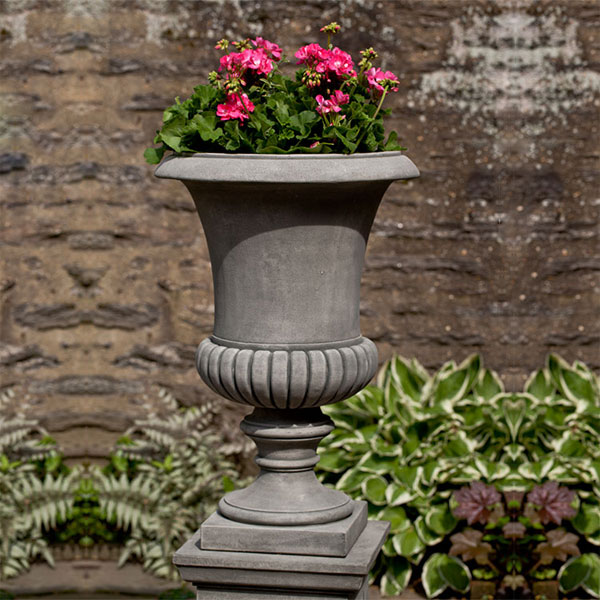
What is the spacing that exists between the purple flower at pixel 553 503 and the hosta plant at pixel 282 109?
86.8 inches

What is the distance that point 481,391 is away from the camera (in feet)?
17.3

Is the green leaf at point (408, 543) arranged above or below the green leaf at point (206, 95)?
below

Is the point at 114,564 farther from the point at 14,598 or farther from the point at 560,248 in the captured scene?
the point at 560,248

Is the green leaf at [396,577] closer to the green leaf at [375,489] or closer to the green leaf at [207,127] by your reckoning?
the green leaf at [375,489]

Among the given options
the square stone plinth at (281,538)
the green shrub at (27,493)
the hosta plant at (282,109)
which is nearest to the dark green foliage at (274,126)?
the hosta plant at (282,109)

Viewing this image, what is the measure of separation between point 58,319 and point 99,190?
71 cm

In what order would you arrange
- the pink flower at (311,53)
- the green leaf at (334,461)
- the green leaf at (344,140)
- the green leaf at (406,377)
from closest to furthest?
1. the green leaf at (344,140)
2. the pink flower at (311,53)
3. the green leaf at (334,461)
4. the green leaf at (406,377)

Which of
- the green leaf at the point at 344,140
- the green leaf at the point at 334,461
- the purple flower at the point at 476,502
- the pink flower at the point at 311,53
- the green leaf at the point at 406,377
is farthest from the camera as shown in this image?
the green leaf at the point at 406,377

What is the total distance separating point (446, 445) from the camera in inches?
198

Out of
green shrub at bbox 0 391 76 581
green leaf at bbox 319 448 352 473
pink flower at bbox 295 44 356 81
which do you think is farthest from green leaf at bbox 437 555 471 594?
pink flower at bbox 295 44 356 81

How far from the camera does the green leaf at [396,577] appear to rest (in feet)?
15.7

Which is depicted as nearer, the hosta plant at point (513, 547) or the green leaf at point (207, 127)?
the green leaf at point (207, 127)

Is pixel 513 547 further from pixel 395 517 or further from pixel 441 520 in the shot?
pixel 395 517

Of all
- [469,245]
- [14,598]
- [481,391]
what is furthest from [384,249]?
[14,598]
